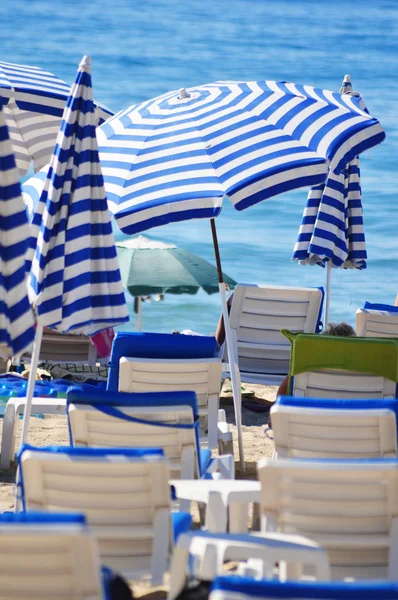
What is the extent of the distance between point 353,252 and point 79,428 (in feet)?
14.3

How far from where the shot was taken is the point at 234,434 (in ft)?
21.2

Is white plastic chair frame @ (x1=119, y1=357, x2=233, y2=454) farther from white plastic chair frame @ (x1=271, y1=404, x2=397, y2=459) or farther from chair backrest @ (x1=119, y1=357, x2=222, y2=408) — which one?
white plastic chair frame @ (x1=271, y1=404, x2=397, y2=459)

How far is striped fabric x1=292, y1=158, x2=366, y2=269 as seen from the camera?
7.66m

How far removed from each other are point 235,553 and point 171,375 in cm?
222

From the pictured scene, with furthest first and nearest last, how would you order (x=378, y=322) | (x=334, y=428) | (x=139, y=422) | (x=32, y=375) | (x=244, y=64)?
(x=244, y=64)
(x=378, y=322)
(x=32, y=375)
(x=139, y=422)
(x=334, y=428)

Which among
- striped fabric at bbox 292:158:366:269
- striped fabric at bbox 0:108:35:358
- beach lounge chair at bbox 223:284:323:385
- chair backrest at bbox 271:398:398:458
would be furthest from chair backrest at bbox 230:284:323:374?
A: striped fabric at bbox 0:108:35:358

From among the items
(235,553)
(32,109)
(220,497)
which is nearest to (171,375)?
(220,497)

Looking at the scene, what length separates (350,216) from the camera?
815 centimetres

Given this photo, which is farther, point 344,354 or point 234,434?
point 234,434

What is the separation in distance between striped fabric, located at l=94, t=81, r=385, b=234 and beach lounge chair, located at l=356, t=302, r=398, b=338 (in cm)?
133

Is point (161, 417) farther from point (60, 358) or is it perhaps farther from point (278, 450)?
point (60, 358)

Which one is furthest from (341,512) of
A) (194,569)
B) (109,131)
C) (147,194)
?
(109,131)

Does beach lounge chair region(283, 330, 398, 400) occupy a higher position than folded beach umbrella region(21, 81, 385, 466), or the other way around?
folded beach umbrella region(21, 81, 385, 466)

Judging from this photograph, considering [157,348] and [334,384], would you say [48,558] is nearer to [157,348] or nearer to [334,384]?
[157,348]
